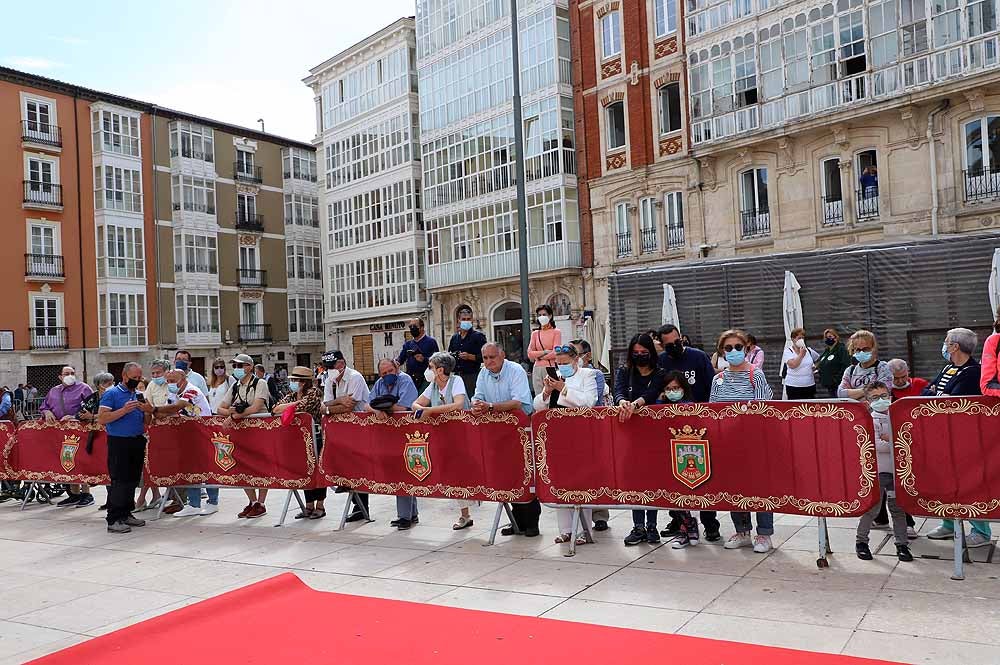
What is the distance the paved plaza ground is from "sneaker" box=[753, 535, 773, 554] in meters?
0.12

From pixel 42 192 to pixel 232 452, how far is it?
124ft

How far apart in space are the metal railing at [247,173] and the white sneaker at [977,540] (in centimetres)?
4881

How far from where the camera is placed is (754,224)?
27.6m

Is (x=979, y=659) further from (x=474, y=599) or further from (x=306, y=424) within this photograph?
(x=306, y=424)

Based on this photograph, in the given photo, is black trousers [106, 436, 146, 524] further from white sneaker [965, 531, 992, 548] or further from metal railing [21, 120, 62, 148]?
metal railing [21, 120, 62, 148]

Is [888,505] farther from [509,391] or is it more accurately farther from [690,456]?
[509,391]

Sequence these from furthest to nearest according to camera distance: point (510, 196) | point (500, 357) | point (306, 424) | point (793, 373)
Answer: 1. point (510, 196)
2. point (793, 373)
3. point (306, 424)
4. point (500, 357)

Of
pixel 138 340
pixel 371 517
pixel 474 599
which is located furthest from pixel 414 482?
pixel 138 340

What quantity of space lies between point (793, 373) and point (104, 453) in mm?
10058

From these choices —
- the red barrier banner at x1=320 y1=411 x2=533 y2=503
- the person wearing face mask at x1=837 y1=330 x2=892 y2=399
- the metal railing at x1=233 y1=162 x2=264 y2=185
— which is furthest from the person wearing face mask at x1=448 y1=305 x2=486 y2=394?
the metal railing at x1=233 y1=162 x2=264 y2=185

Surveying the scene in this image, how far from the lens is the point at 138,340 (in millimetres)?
44750

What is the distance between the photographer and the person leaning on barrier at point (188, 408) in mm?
10711

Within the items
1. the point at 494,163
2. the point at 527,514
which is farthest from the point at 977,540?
the point at 494,163

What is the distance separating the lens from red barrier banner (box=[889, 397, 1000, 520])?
235 inches
